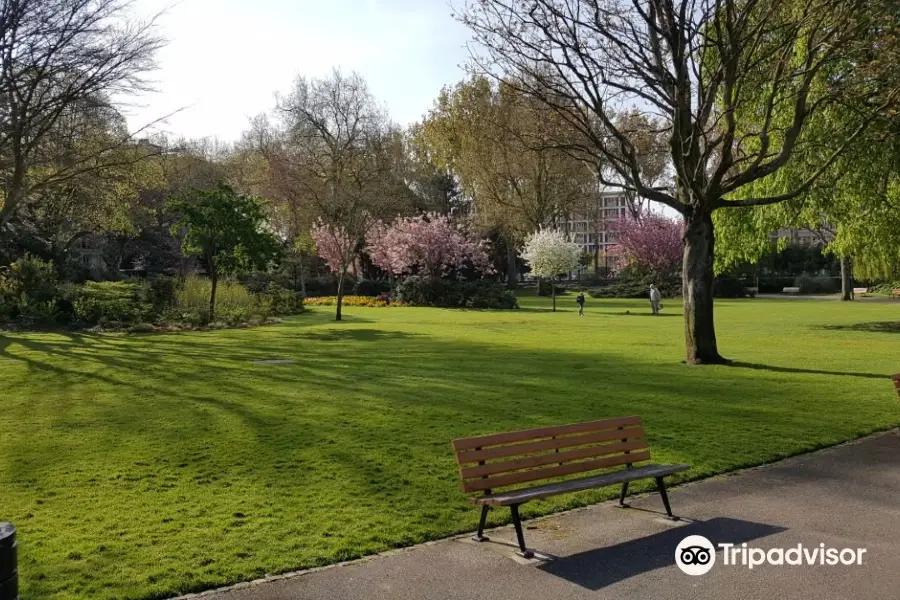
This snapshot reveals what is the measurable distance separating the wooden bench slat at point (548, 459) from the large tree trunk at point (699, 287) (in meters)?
10.8

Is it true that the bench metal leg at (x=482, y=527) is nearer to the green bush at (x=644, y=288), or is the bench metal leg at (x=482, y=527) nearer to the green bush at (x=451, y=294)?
the green bush at (x=451, y=294)

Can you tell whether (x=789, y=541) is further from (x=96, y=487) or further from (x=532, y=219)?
(x=532, y=219)

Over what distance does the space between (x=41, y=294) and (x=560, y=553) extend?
27214mm

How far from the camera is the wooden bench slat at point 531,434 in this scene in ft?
19.6

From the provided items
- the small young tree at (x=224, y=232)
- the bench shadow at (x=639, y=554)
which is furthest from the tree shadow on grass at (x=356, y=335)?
the bench shadow at (x=639, y=554)

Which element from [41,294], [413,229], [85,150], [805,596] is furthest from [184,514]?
[413,229]

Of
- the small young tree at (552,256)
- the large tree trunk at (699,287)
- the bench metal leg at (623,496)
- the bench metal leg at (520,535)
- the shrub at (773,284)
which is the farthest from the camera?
the shrub at (773,284)

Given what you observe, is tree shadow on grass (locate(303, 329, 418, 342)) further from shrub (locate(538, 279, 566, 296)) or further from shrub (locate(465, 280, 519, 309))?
shrub (locate(538, 279, 566, 296))

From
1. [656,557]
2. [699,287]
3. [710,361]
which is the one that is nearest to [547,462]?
[656,557]

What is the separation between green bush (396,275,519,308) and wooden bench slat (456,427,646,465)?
38.2m

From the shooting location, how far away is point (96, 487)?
7.43 metres

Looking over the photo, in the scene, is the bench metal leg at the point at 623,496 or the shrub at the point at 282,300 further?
the shrub at the point at 282,300

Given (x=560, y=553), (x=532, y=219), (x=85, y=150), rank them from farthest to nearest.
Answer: (x=532, y=219)
(x=85, y=150)
(x=560, y=553)

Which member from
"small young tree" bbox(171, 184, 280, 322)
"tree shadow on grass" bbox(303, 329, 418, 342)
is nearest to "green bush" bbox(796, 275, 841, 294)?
"tree shadow on grass" bbox(303, 329, 418, 342)
